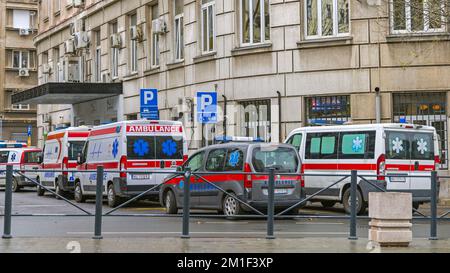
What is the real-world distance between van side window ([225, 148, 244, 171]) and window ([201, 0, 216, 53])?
11154 mm

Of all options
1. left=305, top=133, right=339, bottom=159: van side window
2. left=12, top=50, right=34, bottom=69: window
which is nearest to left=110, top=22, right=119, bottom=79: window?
left=305, top=133, right=339, bottom=159: van side window

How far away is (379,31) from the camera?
22.8 metres

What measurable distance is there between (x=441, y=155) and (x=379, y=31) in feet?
14.2

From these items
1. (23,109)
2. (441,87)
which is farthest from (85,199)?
(23,109)

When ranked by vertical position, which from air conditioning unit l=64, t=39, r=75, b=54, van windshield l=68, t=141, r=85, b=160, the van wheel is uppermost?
air conditioning unit l=64, t=39, r=75, b=54

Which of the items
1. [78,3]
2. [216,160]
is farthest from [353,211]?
[78,3]

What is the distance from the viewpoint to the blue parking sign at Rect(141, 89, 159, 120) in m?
25.3

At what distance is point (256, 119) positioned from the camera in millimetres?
25172

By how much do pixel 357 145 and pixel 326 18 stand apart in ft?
23.7

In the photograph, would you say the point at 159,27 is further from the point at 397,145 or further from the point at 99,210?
the point at 99,210

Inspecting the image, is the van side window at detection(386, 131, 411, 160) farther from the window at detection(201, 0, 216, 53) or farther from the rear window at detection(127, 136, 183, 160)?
the window at detection(201, 0, 216, 53)
